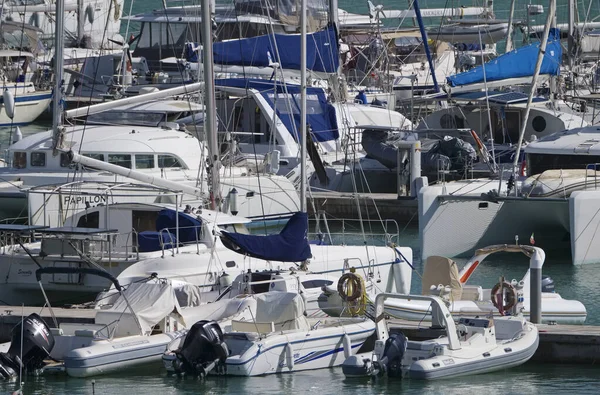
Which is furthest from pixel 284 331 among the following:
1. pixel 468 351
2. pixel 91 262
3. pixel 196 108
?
pixel 196 108

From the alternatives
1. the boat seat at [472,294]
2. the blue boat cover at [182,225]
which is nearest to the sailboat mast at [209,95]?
the blue boat cover at [182,225]

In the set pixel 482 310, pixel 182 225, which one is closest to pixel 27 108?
pixel 182 225

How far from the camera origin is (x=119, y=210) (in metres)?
24.3

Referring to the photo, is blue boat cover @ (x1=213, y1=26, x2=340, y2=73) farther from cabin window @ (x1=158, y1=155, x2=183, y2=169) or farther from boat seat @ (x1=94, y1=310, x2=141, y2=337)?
boat seat @ (x1=94, y1=310, x2=141, y2=337)

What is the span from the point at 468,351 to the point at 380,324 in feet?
4.06

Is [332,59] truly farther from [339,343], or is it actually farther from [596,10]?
[596,10]

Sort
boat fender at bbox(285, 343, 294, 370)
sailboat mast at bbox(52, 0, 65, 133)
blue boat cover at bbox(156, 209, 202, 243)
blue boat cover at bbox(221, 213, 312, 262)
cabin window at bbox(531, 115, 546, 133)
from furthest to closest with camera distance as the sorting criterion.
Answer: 1. cabin window at bbox(531, 115, 546, 133)
2. sailboat mast at bbox(52, 0, 65, 133)
3. blue boat cover at bbox(156, 209, 202, 243)
4. blue boat cover at bbox(221, 213, 312, 262)
5. boat fender at bbox(285, 343, 294, 370)

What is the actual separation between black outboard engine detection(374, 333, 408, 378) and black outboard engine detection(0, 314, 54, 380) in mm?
4401

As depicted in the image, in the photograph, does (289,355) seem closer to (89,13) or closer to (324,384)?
(324,384)

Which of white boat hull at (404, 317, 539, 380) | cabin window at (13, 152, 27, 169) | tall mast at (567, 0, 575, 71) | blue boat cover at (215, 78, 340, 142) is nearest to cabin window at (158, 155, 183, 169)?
cabin window at (13, 152, 27, 169)

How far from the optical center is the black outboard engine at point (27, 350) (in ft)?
62.8

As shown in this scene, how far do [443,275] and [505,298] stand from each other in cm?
195

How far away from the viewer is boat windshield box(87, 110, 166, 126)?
113 ft

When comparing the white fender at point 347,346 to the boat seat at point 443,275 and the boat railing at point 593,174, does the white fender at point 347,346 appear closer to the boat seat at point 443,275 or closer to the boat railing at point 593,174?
the boat seat at point 443,275
